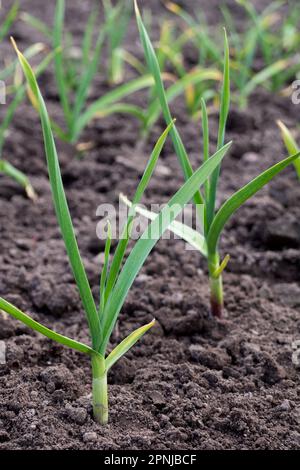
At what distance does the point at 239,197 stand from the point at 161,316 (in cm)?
50

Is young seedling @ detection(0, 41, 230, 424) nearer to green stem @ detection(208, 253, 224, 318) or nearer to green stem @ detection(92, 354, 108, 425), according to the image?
green stem @ detection(92, 354, 108, 425)

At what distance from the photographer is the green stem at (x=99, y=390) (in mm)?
1550

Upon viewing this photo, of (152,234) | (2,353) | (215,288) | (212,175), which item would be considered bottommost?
(2,353)

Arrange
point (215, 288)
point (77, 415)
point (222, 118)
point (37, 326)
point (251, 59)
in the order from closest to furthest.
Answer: point (37, 326) → point (77, 415) → point (222, 118) → point (215, 288) → point (251, 59)

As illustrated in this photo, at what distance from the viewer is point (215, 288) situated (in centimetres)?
196

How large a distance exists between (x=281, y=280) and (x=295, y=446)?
77 centimetres

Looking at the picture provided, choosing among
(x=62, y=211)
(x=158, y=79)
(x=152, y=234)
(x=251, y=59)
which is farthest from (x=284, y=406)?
(x=251, y=59)

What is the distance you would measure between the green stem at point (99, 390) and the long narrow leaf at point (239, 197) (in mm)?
443

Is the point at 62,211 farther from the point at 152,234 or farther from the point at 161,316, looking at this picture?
the point at 161,316

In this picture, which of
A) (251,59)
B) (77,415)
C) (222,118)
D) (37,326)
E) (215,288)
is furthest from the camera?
(251,59)

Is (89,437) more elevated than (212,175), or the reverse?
(212,175)
